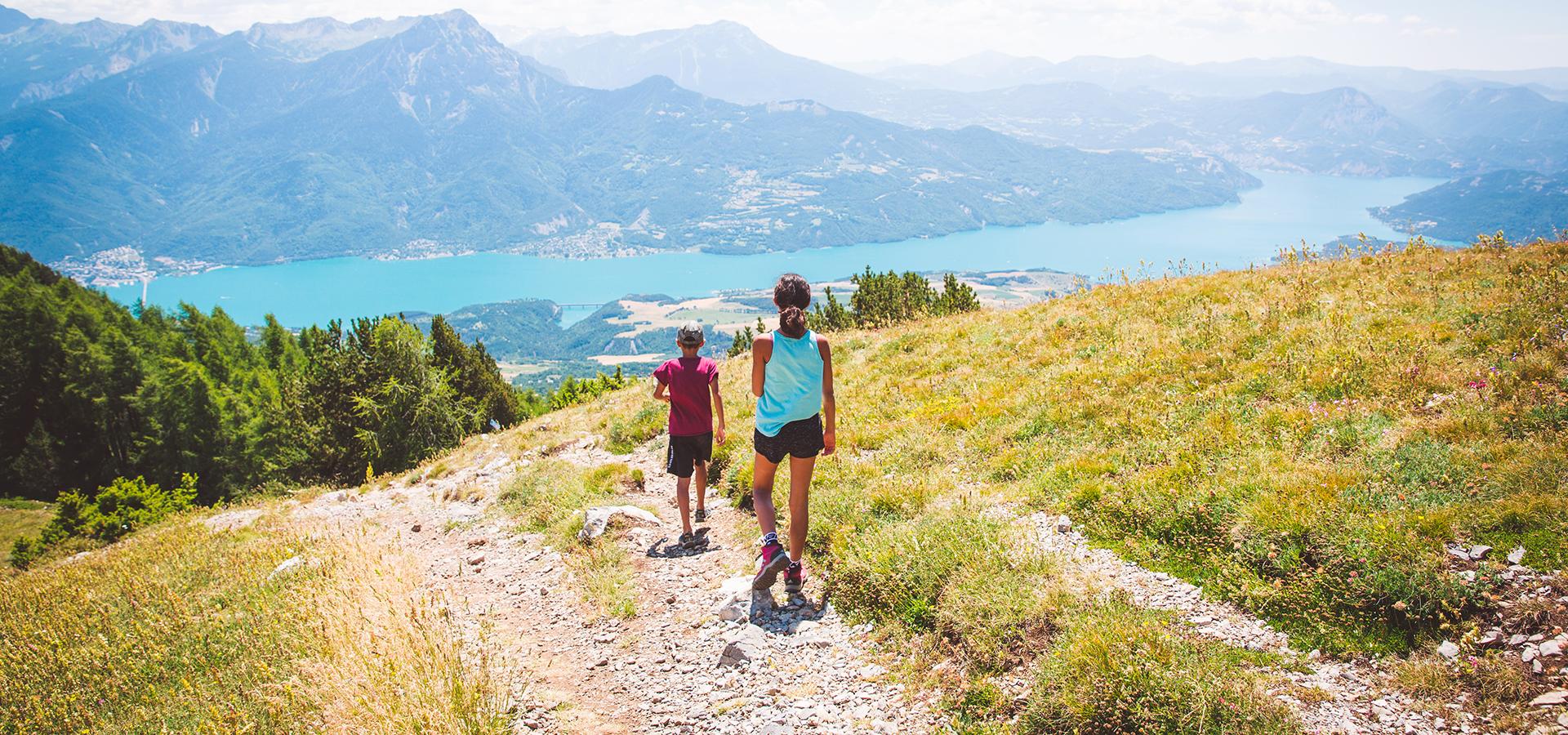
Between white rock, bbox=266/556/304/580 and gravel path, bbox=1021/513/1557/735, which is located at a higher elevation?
gravel path, bbox=1021/513/1557/735

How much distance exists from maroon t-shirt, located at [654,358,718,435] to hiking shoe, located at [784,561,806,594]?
247 centimetres

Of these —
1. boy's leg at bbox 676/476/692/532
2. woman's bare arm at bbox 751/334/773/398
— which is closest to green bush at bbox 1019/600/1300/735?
woman's bare arm at bbox 751/334/773/398

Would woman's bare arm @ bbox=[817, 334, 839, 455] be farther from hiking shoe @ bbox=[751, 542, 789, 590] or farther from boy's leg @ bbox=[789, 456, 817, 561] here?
hiking shoe @ bbox=[751, 542, 789, 590]

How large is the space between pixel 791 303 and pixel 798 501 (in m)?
2.06

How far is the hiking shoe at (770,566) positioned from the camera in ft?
23.4

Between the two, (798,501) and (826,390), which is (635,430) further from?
(826,390)

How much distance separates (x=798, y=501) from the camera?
280 inches

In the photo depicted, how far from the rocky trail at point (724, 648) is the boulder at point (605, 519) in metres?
0.22

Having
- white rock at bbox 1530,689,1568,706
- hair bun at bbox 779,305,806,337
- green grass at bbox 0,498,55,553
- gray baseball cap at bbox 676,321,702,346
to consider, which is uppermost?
hair bun at bbox 779,305,806,337

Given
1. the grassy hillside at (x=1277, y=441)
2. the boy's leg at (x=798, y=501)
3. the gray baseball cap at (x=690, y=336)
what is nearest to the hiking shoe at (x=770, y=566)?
the boy's leg at (x=798, y=501)

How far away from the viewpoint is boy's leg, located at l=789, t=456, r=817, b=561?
275 inches

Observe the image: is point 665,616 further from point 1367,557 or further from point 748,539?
point 1367,557

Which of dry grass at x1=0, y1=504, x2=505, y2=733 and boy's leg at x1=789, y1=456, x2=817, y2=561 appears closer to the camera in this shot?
dry grass at x1=0, y1=504, x2=505, y2=733

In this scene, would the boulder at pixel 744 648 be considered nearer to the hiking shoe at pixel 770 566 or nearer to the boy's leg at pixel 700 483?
the hiking shoe at pixel 770 566
